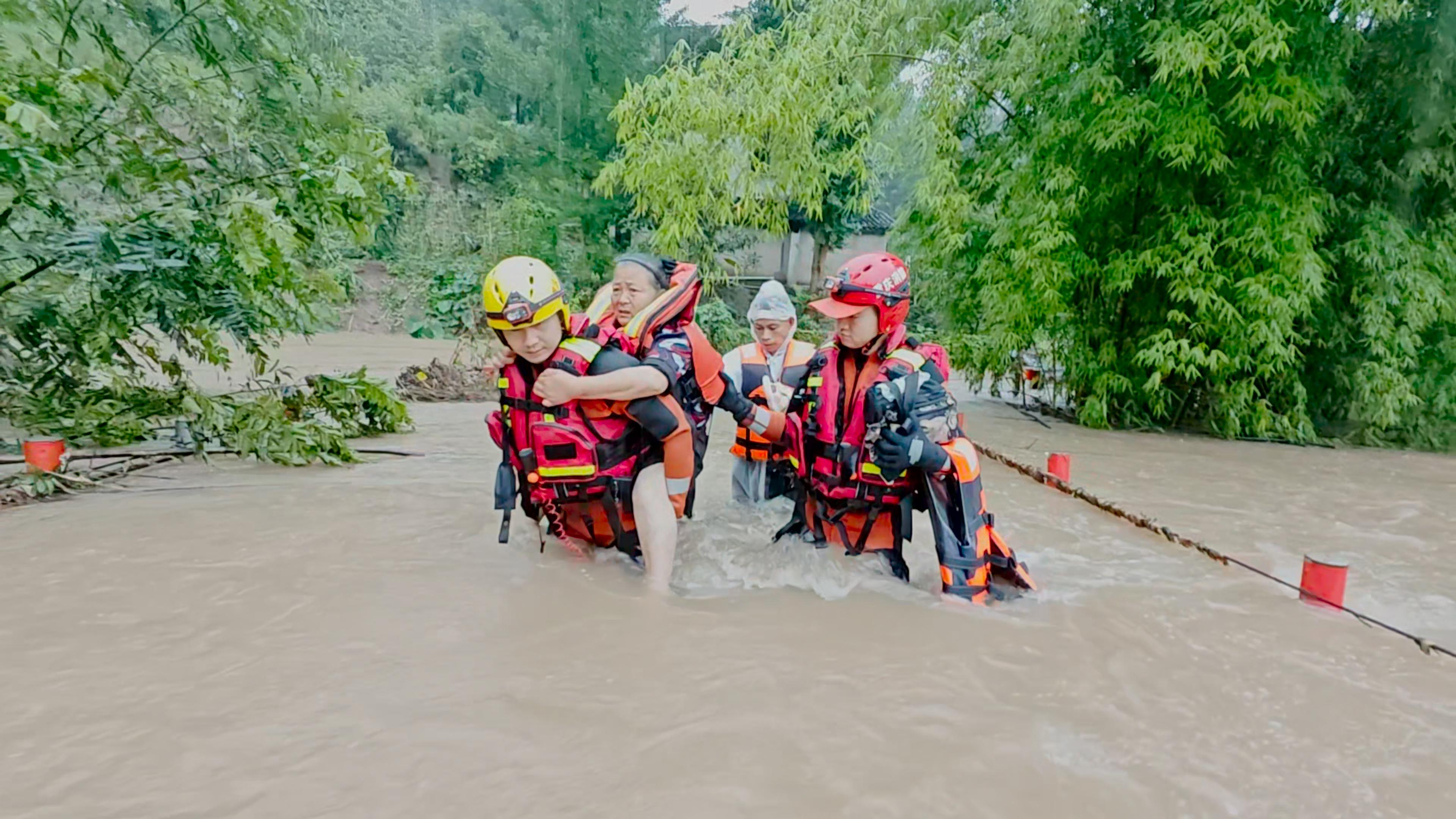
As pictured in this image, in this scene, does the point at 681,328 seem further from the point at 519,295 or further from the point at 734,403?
the point at 519,295

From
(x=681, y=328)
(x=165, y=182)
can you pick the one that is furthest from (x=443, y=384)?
(x=681, y=328)

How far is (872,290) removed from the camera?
10.7 feet

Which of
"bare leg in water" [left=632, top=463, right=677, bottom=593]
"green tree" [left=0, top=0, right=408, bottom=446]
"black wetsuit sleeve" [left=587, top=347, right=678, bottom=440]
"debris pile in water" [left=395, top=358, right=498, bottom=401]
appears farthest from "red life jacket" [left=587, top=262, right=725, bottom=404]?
"debris pile in water" [left=395, top=358, right=498, bottom=401]

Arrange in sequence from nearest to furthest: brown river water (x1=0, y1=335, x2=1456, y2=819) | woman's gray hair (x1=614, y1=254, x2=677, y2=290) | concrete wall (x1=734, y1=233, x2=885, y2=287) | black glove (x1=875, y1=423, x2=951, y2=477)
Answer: brown river water (x1=0, y1=335, x2=1456, y2=819)
black glove (x1=875, y1=423, x2=951, y2=477)
woman's gray hair (x1=614, y1=254, x2=677, y2=290)
concrete wall (x1=734, y1=233, x2=885, y2=287)

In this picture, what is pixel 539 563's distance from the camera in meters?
3.78

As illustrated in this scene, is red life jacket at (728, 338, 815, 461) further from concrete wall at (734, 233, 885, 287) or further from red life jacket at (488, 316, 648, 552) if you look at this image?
concrete wall at (734, 233, 885, 287)

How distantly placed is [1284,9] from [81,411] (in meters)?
10.2

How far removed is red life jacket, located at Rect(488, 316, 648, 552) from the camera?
333 cm

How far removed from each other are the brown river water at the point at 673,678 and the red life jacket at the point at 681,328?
841 millimetres

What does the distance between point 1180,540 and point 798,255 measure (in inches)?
827

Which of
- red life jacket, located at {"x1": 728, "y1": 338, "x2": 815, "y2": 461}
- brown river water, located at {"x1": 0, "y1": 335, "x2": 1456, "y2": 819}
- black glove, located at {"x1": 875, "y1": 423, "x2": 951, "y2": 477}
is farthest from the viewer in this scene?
red life jacket, located at {"x1": 728, "y1": 338, "x2": 815, "y2": 461}

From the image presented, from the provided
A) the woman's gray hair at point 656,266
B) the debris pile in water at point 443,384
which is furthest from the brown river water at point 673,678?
the debris pile in water at point 443,384

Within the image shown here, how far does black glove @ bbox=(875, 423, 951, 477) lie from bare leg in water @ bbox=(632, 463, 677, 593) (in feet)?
2.95

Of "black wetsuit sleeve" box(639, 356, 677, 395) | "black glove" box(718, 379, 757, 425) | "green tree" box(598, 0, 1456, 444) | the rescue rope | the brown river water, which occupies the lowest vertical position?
the brown river water
